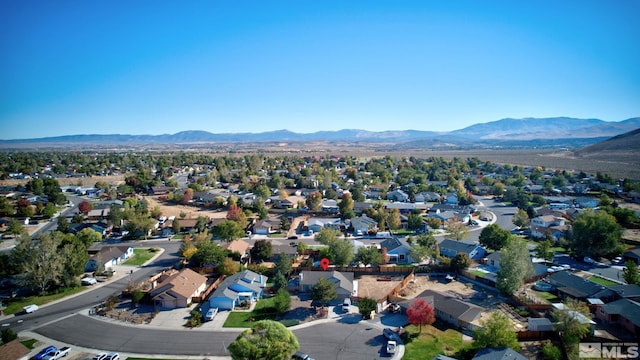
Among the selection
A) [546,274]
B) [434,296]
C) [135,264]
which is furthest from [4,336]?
Answer: [546,274]

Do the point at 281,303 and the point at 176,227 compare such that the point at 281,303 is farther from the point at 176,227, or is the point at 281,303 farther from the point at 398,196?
the point at 398,196

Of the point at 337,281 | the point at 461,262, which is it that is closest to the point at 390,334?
the point at 337,281

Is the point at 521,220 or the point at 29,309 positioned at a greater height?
the point at 521,220

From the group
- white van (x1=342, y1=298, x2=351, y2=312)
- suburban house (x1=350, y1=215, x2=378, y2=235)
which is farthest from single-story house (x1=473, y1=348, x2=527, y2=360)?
suburban house (x1=350, y1=215, x2=378, y2=235)

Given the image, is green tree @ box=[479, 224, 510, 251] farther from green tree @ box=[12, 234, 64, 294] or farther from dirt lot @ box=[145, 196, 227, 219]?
green tree @ box=[12, 234, 64, 294]

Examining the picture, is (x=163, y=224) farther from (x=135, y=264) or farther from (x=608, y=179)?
(x=608, y=179)

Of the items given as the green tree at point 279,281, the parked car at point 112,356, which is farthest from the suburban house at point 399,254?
the parked car at point 112,356

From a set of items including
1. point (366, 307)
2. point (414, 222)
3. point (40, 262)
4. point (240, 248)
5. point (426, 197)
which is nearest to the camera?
point (366, 307)

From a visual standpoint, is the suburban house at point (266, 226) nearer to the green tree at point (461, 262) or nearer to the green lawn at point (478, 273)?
the green tree at point (461, 262)
